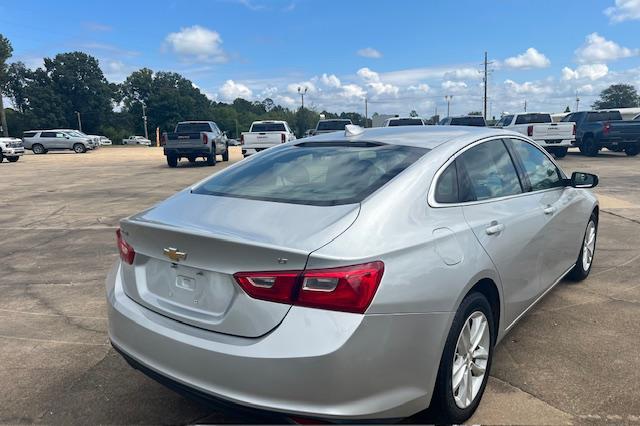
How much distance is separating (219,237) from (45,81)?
122 m

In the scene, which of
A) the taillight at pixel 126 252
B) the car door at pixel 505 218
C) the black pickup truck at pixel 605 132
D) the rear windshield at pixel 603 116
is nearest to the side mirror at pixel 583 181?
the car door at pixel 505 218

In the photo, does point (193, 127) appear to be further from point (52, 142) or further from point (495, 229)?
point (52, 142)

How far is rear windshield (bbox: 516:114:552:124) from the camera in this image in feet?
75.5

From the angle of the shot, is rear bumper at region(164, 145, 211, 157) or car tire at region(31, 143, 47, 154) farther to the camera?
car tire at region(31, 143, 47, 154)

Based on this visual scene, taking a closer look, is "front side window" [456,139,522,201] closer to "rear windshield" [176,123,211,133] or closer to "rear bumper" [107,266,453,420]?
"rear bumper" [107,266,453,420]

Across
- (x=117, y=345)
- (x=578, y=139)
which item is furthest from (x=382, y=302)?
(x=578, y=139)

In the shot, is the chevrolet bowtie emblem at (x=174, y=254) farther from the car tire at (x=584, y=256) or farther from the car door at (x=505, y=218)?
the car tire at (x=584, y=256)

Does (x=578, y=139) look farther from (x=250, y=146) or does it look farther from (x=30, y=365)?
(x=30, y=365)

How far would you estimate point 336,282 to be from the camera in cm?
205

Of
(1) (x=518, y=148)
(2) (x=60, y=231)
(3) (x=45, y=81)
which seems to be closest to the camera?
(1) (x=518, y=148)

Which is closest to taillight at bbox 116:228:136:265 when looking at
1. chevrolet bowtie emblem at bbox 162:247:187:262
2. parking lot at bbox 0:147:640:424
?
chevrolet bowtie emblem at bbox 162:247:187:262

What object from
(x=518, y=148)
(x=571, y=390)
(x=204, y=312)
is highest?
(x=518, y=148)

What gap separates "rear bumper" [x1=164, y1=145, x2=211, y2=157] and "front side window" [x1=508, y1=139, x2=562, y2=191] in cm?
1832

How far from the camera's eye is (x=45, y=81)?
106375 millimetres
